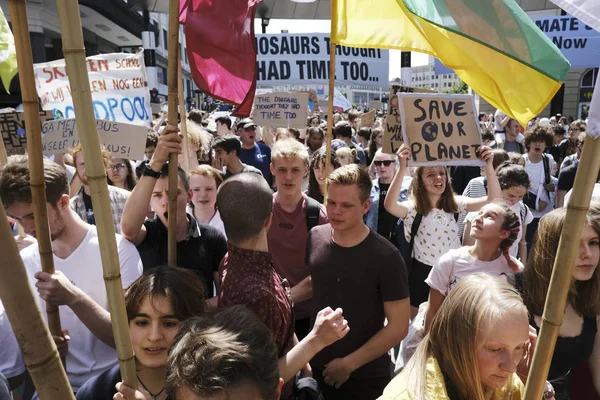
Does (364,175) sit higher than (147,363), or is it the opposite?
(364,175)

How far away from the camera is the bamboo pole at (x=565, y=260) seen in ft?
4.41

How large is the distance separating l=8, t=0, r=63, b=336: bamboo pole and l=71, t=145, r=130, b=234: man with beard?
6.64 feet

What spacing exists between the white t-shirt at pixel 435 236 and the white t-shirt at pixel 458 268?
2.77ft

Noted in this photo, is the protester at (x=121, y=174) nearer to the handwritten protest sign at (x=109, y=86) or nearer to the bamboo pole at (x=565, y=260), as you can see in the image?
the handwritten protest sign at (x=109, y=86)

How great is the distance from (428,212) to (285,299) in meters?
2.40

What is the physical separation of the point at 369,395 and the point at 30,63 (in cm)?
225

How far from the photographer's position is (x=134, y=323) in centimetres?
205

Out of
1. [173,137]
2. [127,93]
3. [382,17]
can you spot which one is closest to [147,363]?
[173,137]

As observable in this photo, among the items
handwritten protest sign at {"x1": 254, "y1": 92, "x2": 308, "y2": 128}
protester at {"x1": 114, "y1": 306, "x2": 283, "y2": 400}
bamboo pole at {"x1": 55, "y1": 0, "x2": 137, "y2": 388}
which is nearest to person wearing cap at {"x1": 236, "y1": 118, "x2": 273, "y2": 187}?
handwritten protest sign at {"x1": 254, "y1": 92, "x2": 308, "y2": 128}

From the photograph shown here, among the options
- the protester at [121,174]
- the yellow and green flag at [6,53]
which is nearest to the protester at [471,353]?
the yellow and green flag at [6,53]

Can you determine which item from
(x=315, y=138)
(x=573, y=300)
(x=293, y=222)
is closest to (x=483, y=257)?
(x=573, y=300)

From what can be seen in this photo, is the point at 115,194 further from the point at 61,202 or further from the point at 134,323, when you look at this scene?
the point at 134,323

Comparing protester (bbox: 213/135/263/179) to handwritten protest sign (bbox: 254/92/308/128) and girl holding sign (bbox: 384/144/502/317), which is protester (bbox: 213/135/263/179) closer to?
handwritten protest sign (bbox: 254/92/308/128)

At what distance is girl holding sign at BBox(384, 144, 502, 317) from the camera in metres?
4.21
